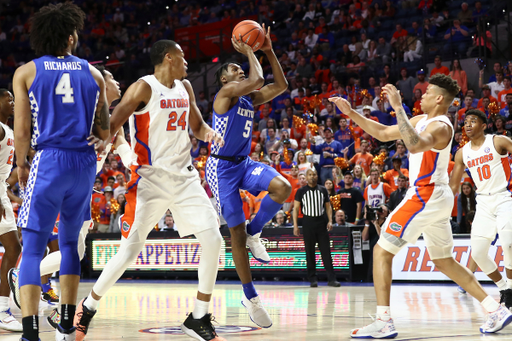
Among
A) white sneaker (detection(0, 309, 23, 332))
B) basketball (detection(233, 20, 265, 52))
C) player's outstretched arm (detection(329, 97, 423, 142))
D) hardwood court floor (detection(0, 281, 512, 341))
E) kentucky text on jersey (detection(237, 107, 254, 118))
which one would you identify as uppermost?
basketball (detection(233, 20, 265, 52))

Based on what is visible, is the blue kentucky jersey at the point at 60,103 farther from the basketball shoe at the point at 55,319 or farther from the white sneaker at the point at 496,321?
the white sneaker at the point at 496,321

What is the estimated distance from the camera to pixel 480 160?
727 cm

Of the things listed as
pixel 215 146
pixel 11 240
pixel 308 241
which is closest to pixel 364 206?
pixel 308 241

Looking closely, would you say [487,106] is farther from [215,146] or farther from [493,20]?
[215,146]

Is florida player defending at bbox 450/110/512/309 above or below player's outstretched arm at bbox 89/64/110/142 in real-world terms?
below

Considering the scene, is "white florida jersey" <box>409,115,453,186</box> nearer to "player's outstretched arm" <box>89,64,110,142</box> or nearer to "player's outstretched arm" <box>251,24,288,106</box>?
"player's outstretched arm" <box>251,24,288,106</box>

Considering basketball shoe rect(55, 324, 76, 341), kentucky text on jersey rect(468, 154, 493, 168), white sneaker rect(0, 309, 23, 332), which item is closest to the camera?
basketball shoe rect(55, 324, 76, 341)

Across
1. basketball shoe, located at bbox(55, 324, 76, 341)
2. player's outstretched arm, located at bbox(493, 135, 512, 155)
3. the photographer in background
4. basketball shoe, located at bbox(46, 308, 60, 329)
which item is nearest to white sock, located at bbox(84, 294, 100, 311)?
basketball shoe, located at bbox(46, 308, 60, 329)

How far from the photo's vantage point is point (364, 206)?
497 inches

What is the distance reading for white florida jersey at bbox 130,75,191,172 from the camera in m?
4.88

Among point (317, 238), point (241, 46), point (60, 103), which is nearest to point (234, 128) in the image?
point (241, 46)

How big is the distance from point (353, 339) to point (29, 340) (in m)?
2.46

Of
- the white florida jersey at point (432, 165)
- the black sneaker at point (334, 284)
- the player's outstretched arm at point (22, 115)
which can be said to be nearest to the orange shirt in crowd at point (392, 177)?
the black sneaker at point (334, 284)

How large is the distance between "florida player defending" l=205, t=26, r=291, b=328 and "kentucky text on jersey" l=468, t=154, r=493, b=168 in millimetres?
2561
